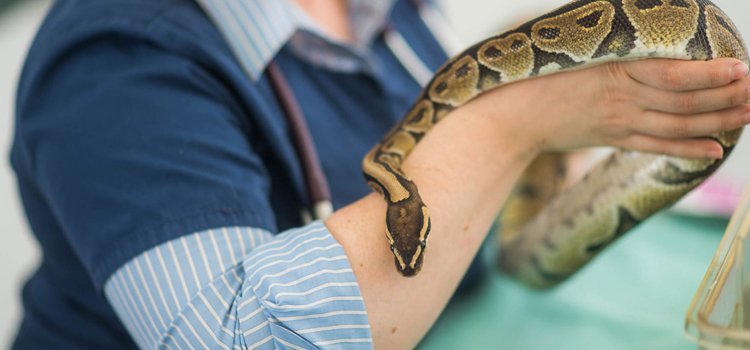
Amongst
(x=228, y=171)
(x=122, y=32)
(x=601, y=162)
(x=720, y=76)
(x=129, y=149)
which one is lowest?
(x=601, y=162)

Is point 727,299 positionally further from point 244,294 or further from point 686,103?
point 244,294

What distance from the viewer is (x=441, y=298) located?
2.42ft

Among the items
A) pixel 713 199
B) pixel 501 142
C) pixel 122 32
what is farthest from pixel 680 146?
pixel 713 199

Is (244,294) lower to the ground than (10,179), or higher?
lower

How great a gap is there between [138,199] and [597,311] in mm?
934

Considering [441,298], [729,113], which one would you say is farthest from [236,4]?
[729,113]

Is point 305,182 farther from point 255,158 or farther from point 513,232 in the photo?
point 513,232

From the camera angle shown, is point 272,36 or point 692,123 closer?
point 692,123

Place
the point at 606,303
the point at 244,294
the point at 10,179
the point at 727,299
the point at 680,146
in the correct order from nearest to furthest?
the point at 727,299 < the point at 244,294 < the point at 680,146 < the point at 606,303 < the point at 10,179

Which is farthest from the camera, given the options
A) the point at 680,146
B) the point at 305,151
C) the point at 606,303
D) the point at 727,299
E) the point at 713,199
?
the point at 713,199

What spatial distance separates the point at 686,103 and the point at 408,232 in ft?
1.44

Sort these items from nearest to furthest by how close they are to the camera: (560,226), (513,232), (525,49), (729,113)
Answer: (729,113) < (525,49) < (560,226) < (513,232)

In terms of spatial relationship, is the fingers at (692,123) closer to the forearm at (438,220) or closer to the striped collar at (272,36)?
the forearm at (438,220)

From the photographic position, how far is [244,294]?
653 millimetres
